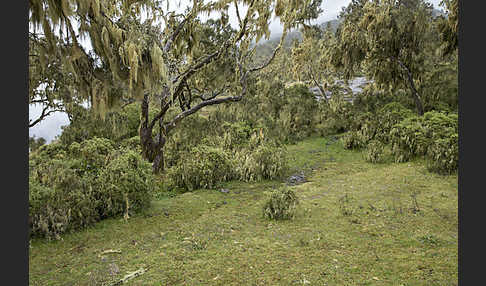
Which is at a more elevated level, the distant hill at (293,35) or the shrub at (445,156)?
the distant hill at (293,35)

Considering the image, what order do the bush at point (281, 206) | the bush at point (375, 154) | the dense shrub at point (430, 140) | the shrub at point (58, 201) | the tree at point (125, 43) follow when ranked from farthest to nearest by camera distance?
1. the bush at point (375, 154)
2. the dense shrub at point (430, 140)
3. the bush at point (281, 206)
4. the shrub at point (58, 201)
5. the tree at point (125, 43)

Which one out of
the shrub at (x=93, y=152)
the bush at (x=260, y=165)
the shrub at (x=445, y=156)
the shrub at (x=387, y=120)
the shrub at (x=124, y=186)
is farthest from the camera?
the shrub at (x=387, y=120)

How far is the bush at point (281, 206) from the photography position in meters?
4.85

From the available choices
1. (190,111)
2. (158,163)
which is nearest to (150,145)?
(158,163)

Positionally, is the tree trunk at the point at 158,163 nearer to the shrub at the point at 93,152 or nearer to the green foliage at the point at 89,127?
the shrub at the point at 93,152

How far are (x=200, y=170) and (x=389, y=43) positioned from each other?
27.1ft

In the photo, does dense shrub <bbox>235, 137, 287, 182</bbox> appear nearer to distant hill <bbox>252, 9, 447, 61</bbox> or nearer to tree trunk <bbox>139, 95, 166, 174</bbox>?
tree trunk <bbox>139, 95, 166, 174</bbox>

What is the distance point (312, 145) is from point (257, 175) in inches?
175

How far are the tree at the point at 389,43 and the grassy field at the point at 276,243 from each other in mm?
5889

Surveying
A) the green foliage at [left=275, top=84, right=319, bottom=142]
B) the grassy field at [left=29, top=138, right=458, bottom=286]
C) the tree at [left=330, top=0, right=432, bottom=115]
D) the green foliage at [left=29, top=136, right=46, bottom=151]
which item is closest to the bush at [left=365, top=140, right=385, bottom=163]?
the grassy field at [left=29, top=138, right=458, bottom=286]

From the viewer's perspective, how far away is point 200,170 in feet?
22.1

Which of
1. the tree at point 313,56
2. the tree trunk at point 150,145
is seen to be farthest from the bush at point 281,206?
the tree at point 313,56

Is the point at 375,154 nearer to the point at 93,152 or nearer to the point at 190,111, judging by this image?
the point at 190,111

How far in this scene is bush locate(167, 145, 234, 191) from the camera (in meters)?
6.73
